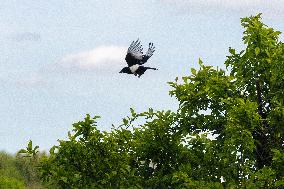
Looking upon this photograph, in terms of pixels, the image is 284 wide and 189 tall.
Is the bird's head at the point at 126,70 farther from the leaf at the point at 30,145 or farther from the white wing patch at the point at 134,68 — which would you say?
the leaf at the point at 30,145

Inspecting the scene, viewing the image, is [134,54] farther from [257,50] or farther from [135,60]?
[257,50]

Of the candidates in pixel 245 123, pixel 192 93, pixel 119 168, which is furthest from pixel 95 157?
pixel 245 123

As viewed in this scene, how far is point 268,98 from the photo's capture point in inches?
841

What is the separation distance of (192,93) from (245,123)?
2262 mm

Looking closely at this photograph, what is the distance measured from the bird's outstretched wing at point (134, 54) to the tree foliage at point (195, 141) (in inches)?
58.2

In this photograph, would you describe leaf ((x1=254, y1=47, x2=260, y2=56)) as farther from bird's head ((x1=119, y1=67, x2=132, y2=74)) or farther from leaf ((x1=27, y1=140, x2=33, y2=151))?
leaf ((x1=27, y1=140, x2=33, y2=151))

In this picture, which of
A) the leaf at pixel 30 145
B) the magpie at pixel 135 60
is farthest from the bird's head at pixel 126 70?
the leaf at pixel 30 145

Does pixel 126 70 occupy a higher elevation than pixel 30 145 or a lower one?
higher

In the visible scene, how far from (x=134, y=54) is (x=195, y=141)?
3591 mm

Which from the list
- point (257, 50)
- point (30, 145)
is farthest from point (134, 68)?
point (30, 145)

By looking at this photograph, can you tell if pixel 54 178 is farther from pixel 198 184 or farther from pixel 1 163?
pixel 1 163

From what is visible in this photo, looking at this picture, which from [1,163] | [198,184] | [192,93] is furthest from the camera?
[1,163]

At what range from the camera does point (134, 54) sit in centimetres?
2083

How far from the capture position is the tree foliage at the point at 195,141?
20.4 m
